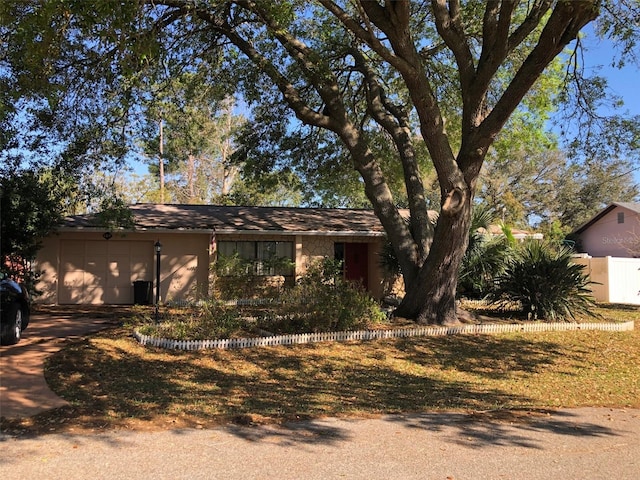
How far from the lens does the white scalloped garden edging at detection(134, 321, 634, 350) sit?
9352 mm

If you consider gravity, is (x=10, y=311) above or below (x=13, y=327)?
above

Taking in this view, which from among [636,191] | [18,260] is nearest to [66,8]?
[18,260]

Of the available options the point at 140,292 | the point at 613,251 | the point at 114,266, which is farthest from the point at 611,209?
the point at 114,266

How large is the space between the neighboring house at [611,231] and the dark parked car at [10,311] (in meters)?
28.2

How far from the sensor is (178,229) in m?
16.2

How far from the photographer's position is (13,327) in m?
8.97

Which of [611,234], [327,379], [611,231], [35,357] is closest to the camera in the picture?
[327,379]

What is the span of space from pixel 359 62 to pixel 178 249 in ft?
26.4

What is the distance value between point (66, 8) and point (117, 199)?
6153 millimetres

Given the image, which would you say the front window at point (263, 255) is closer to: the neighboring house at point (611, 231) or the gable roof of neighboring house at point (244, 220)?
the gable roof of neighboring house at point (244, 220)

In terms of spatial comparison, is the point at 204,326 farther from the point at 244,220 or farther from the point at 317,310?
the point at 244,220

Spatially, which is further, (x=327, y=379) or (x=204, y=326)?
(x=204, y=326)

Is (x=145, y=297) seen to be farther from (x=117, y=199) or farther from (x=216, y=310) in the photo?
(x=216, y=310)

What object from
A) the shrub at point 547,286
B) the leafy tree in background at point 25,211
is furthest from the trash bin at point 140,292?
the shrub at point 547,286
